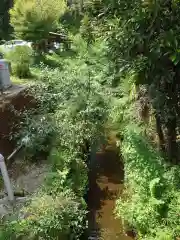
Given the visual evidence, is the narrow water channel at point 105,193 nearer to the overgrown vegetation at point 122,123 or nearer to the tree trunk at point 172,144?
the overgrown vegetation at point 122,123

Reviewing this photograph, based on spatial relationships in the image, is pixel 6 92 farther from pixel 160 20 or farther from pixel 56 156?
pixel 160 20

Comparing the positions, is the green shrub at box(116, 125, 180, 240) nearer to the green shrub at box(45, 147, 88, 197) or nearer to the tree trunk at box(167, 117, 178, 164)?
the tree trunk at box(167, 117, 178, 164)

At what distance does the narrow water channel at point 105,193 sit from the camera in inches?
335

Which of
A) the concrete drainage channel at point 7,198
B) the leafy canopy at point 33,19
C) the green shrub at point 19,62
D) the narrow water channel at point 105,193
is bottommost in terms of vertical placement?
the narrow water channel at point 105,193

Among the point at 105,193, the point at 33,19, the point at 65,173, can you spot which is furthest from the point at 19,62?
the point at 65,173

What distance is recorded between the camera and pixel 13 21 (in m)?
17.1

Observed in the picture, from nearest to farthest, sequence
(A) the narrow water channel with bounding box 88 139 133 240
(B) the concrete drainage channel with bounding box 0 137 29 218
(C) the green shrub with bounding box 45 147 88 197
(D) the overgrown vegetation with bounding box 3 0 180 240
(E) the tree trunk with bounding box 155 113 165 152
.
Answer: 1. (D) the overgrown vegetation with bounding box 3 0 180 240
2. (B) the concrete drainage channel with bounding box 0 137 29 218
3. (C) the green shrub with bounding box 45 147 88 197
4. (A) the narrow water channel with bounding box 88 139 133 240
5. (E) the tree trunk with bounding box 155 113 165 152

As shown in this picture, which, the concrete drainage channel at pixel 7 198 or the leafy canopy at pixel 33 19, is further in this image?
the leafy canopy at pixel 33 19

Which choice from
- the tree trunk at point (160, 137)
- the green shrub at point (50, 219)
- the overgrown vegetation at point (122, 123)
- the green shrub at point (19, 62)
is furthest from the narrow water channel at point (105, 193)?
the green shrub at point (19, 62)

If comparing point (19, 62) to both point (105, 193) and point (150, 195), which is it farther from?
point (150, 195)

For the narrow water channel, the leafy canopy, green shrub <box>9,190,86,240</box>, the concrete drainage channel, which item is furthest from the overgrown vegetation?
the leafy canopy

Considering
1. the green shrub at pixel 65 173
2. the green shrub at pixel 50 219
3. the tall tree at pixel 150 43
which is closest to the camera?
the green shrub at pixel 50 219

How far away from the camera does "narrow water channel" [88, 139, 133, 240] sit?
852 cm

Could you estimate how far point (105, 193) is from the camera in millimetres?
10133
